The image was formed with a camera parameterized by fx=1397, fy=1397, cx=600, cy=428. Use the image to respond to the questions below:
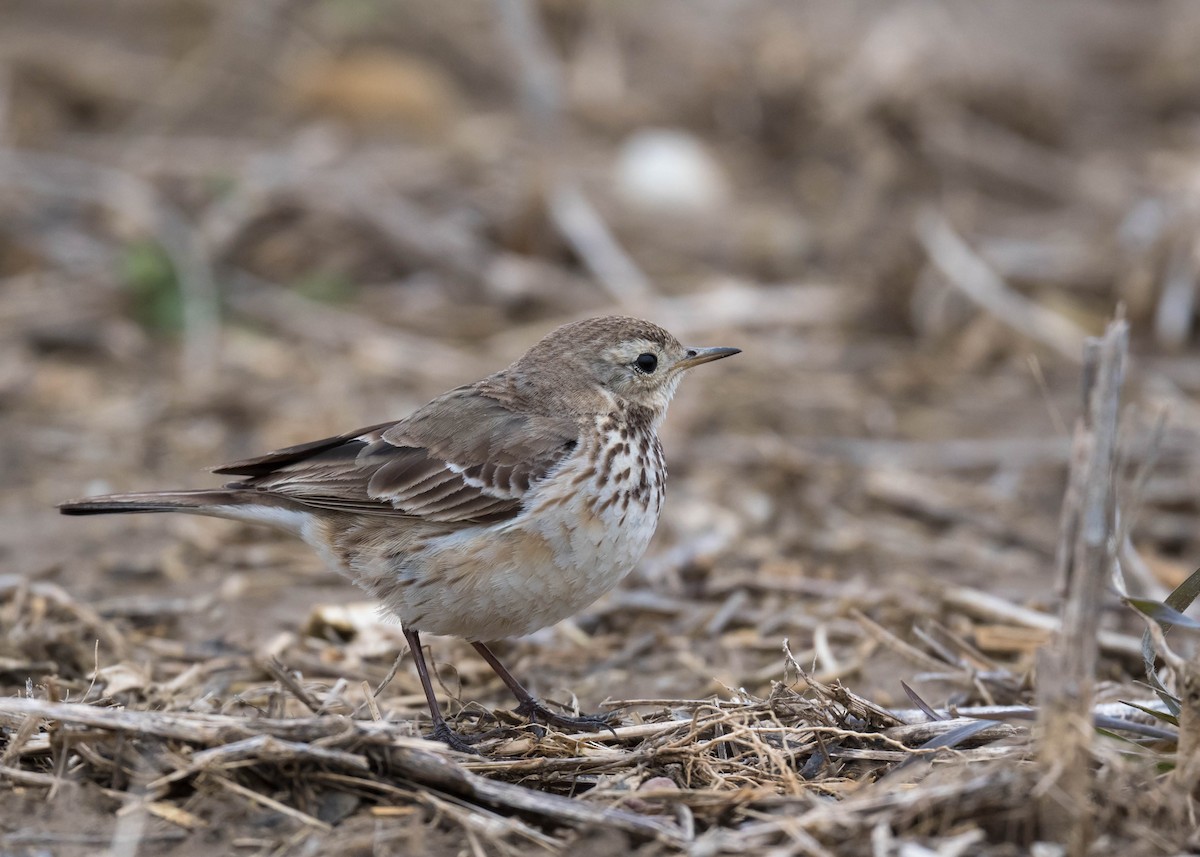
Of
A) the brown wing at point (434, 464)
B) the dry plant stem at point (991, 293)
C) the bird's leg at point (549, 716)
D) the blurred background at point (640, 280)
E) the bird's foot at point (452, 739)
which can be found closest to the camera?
the bird's foot at point (452, 739)

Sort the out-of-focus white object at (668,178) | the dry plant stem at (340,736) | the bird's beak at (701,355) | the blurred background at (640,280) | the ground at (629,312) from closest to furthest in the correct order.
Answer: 1. the dry plant stem at (340,736)
2. the ground at (629,312)
3. the bird's beak at (701,355)
4. the blurred background at (640,280)
5. the out-of-focus white object at (668,178)

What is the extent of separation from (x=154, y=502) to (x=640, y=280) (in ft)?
16.5

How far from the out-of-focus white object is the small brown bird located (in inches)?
232

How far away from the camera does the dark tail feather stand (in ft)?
15.6

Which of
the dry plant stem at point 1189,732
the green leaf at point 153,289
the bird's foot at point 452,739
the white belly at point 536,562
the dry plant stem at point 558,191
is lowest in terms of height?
the bird's foot at point 452,739

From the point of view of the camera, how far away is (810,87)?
11766mm

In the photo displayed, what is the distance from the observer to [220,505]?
4.89 meters

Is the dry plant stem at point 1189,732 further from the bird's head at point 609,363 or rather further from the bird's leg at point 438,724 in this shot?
the bird's head at point 609,363

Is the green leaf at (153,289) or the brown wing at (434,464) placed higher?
the green leaf at (153,289)

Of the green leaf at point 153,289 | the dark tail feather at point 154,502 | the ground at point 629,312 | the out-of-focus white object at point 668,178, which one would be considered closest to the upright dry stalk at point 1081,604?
the ground at point 629,312

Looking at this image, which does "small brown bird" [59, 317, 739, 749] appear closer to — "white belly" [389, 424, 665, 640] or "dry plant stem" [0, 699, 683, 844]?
"white belly" [389, 424, 665, 640]

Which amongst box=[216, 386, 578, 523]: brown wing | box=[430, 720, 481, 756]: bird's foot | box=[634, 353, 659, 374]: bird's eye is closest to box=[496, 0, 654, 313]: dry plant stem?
box=[634, 353, 659, 374]: bird's eye

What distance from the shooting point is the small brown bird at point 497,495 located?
4.43 metres

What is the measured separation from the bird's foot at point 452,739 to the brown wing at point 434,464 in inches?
27.4
